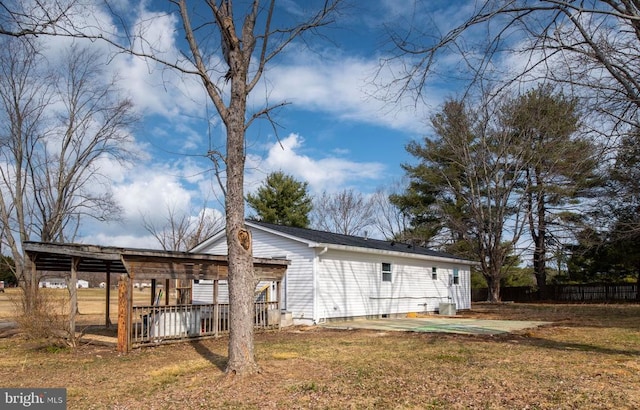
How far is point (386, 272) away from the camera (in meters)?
18.7

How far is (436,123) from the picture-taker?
28188 millimetres

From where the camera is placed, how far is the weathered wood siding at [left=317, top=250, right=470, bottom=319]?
16.2m

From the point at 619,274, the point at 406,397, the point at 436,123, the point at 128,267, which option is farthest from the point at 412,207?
the point at 406,397

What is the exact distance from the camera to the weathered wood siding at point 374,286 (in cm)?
1616

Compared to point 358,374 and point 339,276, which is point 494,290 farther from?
point 358,374

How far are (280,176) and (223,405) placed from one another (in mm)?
30455

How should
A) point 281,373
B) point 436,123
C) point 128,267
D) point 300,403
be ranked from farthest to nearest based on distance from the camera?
1. point 436,123
2. point 128,267
3. point 281,373
4. point 300,403

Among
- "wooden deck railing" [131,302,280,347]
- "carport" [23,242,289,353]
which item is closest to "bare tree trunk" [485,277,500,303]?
"carport" [23,242,289,353]

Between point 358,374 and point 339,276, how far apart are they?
30.5ft

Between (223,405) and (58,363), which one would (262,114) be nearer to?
(223,405)

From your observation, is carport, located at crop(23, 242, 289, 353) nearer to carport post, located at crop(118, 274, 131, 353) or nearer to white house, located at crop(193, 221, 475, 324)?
carport post, located at crop(118, 274, 131, 353)

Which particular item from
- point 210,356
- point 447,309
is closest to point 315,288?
point 210,356

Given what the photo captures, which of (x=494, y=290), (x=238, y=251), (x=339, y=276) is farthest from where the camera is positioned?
(x=494, y=290)

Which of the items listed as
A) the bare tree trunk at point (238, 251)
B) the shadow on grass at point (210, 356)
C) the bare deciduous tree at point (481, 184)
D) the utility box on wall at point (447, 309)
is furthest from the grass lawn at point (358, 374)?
the bare deciduous tree at point (481, 184)
